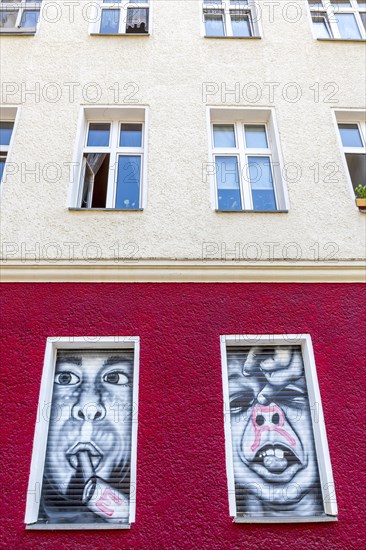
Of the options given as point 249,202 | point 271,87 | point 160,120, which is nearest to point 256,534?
point 249,202

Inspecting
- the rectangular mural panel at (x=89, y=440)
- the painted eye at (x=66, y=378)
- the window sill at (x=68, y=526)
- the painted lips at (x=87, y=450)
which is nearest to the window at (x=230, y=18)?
the rectangular mural panel at (x=89, y=440)

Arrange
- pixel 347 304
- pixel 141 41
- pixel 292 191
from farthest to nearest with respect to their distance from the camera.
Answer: pixel 141 41 < pixel 292 191 < pixel 347 304

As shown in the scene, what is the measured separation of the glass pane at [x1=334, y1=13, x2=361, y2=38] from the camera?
7.07m

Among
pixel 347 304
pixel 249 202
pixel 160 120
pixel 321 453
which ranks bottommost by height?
pixel 321 453

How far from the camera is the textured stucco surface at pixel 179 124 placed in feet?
16.9

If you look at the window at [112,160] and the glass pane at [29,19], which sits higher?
the glass pane at [29,19]

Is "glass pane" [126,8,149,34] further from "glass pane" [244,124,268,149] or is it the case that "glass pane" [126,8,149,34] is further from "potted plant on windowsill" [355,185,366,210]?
"potted plant on windowsill" [355,185,366,210]

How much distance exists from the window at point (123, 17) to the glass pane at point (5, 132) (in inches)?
80.2

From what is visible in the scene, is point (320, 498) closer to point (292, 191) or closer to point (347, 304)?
point (347, 304)

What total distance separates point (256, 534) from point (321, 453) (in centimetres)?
92

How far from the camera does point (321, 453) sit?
13.7 ft

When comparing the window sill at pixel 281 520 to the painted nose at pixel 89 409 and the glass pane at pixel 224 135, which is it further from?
the glass pane at pixel 224 135

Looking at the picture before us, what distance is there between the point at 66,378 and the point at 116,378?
0.49m

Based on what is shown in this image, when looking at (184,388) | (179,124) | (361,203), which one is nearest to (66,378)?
(184,388)
